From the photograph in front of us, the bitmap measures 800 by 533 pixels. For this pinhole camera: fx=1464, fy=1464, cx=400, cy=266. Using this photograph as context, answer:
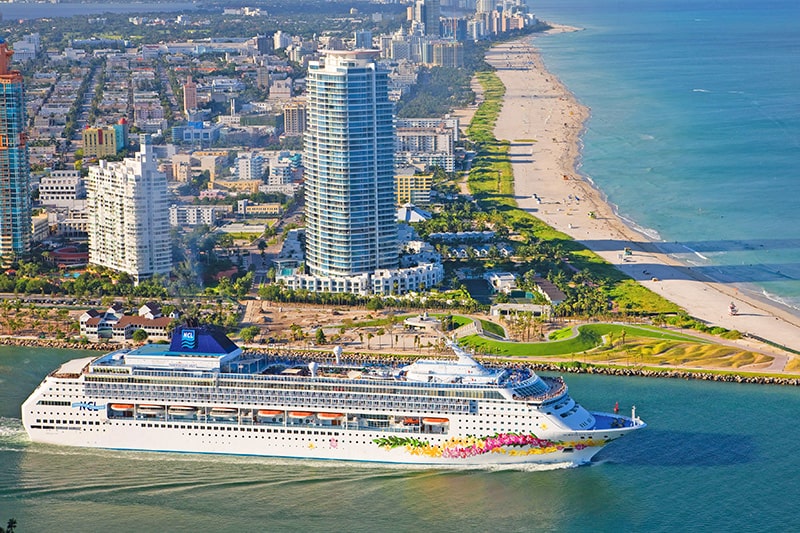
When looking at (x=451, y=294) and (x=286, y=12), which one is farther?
(x=286, y=12)

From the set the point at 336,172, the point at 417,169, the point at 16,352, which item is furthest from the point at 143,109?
the point at 16,352

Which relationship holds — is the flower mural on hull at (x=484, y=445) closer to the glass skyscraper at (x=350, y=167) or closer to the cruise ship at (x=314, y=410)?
the cruise ship at (x=314, y=410)

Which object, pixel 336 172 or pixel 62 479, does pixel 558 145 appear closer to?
pixel 336 172

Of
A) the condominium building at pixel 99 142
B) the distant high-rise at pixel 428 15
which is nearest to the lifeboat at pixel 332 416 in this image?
the condominium building at pixel 99 142

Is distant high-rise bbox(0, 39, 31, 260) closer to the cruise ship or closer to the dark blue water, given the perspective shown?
the dark blue water

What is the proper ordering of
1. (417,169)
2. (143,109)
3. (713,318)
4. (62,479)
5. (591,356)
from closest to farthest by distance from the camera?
(62,479) → (591,356) → (713,318) → (417,169) → (143,109)

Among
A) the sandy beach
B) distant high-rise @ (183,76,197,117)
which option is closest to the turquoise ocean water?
the sandy beach

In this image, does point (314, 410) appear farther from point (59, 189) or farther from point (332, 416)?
point (59, 189)
